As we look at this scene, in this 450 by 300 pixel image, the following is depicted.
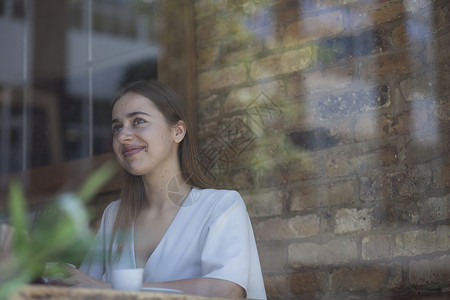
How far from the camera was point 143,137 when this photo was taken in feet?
7.25

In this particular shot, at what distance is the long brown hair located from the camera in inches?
89.7

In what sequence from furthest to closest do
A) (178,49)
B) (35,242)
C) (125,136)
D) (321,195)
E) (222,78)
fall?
1. (178,49)
2. (222,78)
3. (321,195)
4. (125,136)
5. (35,242)

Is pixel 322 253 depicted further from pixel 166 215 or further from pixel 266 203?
pixel 166 215

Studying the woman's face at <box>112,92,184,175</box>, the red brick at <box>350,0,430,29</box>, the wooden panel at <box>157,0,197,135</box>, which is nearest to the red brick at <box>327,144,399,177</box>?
the red brick at <box>350,0,430,29</box>

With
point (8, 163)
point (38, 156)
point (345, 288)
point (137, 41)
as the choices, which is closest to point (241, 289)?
point (345, 288)

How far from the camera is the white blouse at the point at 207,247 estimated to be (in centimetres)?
184

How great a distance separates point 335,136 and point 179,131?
553 millimetres

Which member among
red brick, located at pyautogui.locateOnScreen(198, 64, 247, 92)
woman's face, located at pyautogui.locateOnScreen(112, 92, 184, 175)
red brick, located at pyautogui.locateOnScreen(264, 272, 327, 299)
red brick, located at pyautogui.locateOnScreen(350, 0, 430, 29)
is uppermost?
red brick, located at pyautogui.locateOnScreen(350, 0, 430, 29)

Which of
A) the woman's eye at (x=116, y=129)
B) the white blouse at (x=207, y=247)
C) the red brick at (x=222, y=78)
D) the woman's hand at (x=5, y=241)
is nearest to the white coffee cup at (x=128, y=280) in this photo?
the woman's hand at (x=5, y=241)

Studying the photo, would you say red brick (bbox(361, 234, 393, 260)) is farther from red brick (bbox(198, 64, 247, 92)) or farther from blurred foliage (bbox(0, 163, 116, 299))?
blurred foliage (bbox(0, 163, 116, 299))

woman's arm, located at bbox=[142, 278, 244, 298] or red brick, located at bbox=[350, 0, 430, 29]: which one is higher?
red brick, located at bbox=[350, 0, 430, 29]

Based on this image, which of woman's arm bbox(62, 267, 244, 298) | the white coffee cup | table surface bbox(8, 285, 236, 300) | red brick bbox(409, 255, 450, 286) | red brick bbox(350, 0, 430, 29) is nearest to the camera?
table surface bbox(8, 285, 236, 300)

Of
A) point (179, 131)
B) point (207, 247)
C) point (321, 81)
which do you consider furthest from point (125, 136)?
point (321, 81)

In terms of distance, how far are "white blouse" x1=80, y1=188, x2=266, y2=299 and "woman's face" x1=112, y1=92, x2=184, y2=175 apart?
0.17m
